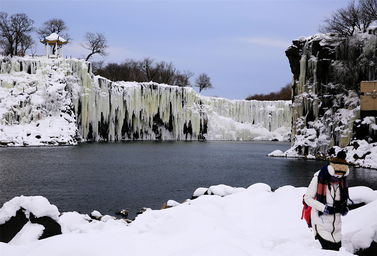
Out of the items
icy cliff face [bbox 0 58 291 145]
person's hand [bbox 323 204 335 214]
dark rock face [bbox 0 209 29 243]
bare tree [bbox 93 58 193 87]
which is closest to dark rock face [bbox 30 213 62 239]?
dark rock face [bbox 0 209 29 243]

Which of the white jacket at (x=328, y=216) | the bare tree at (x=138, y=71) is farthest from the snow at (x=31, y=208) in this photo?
the bare tree at (x=138, y=71)

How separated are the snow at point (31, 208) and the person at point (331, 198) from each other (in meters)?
5.14

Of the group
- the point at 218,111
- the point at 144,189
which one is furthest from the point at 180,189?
the point at 218,111

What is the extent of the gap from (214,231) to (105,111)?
46.5m

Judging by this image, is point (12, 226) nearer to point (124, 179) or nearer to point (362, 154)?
point (124, 179)

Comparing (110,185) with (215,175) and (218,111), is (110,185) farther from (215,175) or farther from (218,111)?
(218,111)

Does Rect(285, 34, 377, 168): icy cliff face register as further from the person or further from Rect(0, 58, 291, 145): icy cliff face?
Rect(0, 58, 291, 145): icy cliff face

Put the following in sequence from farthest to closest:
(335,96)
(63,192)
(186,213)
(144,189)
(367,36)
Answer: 1. (335,96)
2. (367,36)
3. (144,189)
4. (63,192)
5. (186,213)

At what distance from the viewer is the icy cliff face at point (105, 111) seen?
43.9 meters

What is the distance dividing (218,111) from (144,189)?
53316 mm

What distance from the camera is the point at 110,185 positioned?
18.2 meters

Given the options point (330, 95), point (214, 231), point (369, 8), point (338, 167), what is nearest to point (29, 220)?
point (214, 231)

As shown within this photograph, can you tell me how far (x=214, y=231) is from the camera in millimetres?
6809

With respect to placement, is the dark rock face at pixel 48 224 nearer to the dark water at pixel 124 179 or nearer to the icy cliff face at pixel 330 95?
the dark water at pixel 124 179
